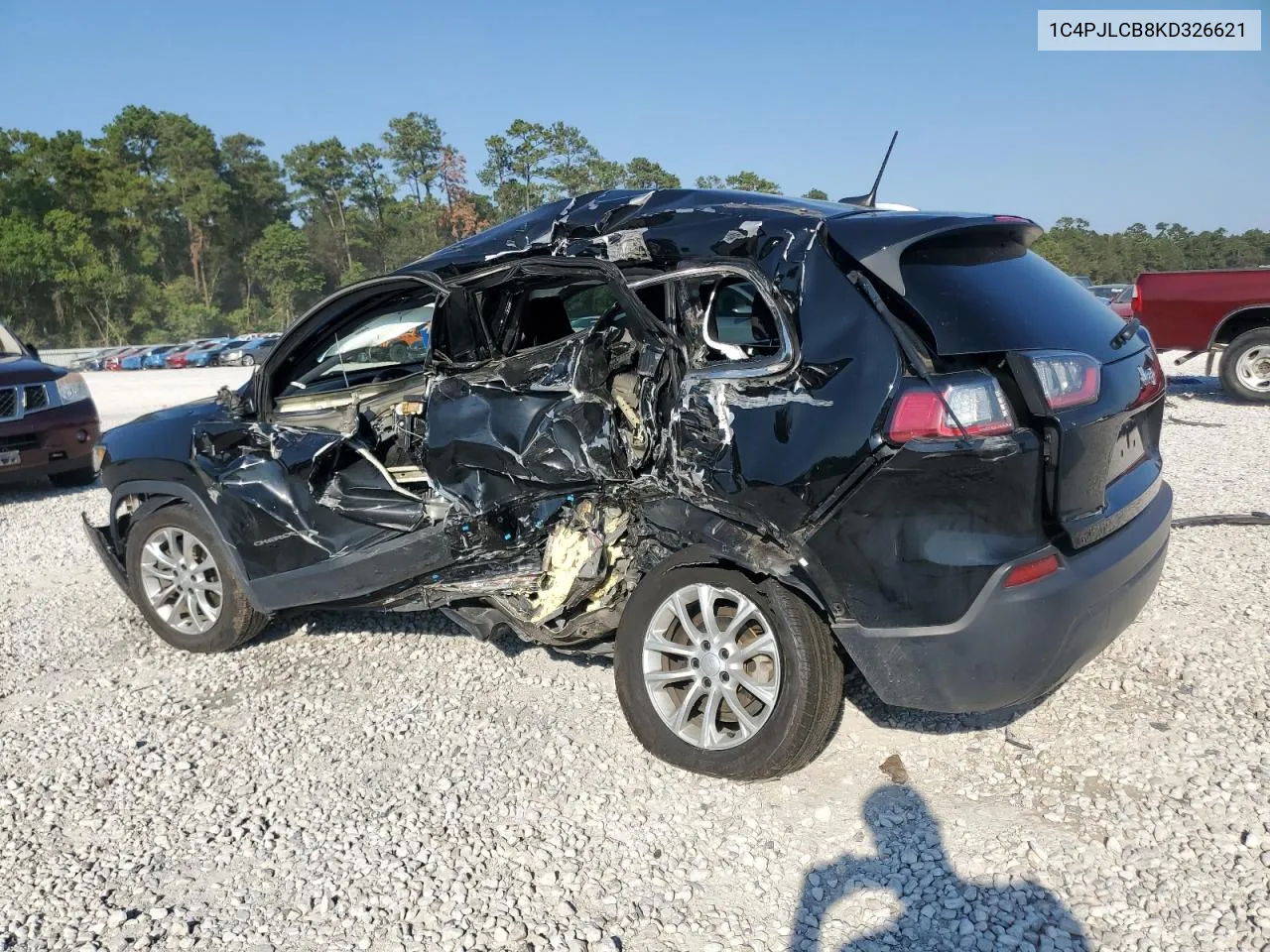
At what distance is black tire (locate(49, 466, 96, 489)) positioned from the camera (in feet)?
29.3

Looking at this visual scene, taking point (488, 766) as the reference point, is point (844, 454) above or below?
above

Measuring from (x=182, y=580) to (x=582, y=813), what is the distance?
8.52 feet

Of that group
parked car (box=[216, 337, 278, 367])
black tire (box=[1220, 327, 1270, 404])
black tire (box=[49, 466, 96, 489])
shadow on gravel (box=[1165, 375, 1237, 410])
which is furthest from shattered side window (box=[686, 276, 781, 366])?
parked car (box=[216, 337, 278, 367])

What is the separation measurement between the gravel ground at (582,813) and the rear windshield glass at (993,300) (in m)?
1.46

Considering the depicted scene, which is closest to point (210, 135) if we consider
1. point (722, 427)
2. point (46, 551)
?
point (46, 551)

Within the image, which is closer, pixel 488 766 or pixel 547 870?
pixel 547 870

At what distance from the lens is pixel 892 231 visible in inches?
114

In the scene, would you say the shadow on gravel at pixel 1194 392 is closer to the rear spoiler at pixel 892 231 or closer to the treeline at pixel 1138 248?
the rear spoiler at pixel 892 231

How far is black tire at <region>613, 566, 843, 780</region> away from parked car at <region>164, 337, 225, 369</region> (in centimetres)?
4161

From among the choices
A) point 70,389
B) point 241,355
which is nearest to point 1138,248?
point 241,355

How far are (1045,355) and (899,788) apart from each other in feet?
4.90

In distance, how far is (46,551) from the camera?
6719mm

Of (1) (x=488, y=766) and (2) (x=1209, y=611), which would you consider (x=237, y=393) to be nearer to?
(1) (x=488, y=766)

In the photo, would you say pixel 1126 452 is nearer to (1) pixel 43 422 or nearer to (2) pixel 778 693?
(2) pixel 778 693
